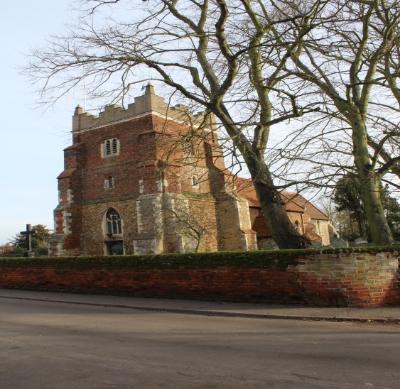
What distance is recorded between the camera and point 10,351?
741cm

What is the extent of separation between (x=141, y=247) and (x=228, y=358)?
2479cm

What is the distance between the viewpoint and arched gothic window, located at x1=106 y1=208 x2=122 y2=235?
110 ft

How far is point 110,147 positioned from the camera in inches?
1377

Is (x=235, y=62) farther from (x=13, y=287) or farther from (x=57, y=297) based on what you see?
(x=13, y=287)

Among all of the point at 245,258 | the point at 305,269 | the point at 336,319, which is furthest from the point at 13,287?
the point at 336,319

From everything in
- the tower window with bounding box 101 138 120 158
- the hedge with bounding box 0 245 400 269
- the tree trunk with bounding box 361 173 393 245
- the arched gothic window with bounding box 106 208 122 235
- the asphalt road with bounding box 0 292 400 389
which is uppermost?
the tower window with bounding box 101 138 120 158

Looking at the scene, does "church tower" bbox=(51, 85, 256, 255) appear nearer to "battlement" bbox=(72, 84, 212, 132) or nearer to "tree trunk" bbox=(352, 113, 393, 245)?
Answer: "battlement" bbox=(72, 84, 212, 132)

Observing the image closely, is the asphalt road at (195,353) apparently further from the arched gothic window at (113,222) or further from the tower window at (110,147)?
the tower window at (110,147)

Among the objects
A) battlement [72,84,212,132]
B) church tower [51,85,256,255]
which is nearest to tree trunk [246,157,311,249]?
church tower [51,85,256,255]

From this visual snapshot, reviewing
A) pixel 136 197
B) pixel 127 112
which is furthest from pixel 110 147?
pixel 136 197

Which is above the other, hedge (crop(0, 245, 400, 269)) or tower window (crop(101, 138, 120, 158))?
tower window (crop(101, 138, 120, 158))

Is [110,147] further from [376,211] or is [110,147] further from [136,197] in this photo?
[376,211]

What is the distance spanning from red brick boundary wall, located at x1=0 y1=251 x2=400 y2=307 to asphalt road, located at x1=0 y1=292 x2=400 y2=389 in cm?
198

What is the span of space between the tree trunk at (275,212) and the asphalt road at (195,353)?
4.65 metres
